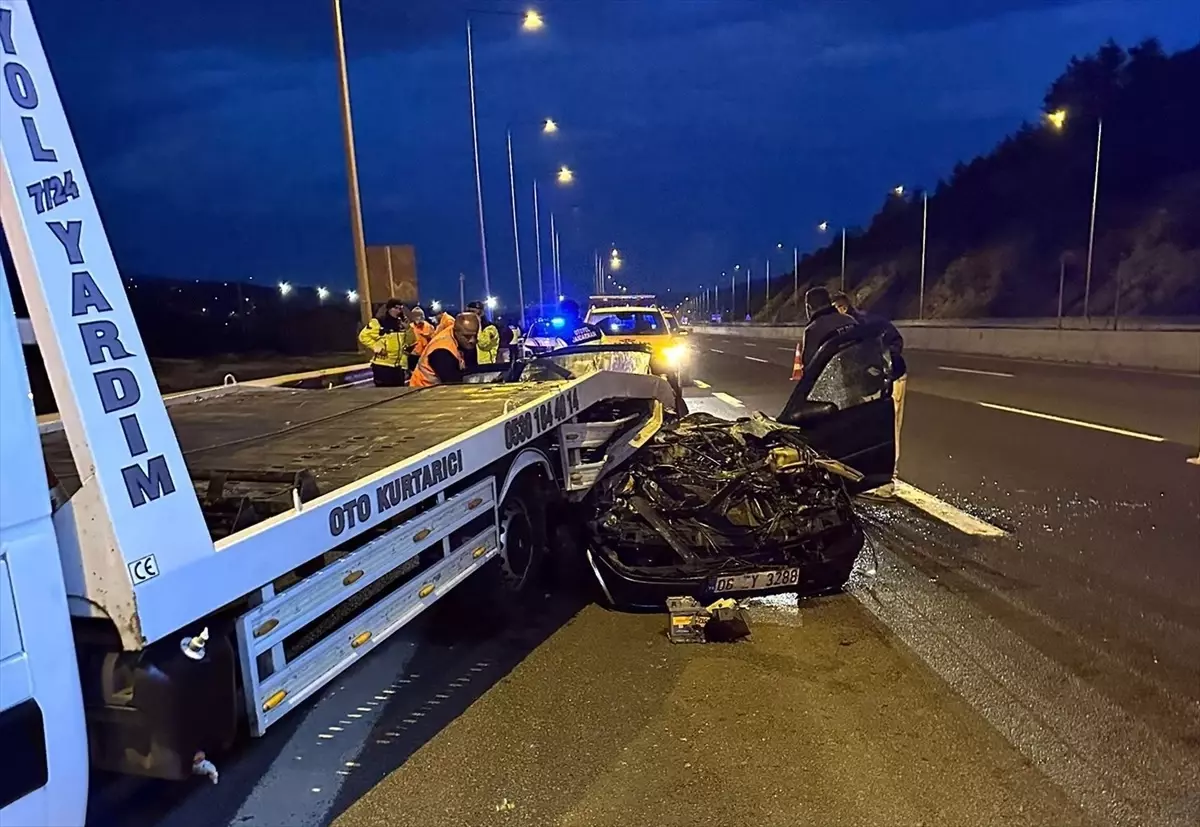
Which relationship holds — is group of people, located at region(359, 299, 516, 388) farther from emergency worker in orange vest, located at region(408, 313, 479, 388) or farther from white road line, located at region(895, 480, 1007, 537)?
white road line, located at region(895, 480, 1007, 537)

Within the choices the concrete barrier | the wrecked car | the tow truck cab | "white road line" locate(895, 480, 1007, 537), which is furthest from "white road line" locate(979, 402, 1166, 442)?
the tow truck cab

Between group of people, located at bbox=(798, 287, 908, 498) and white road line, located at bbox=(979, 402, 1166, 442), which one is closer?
group of people, located at bbox=(798, 287, 908, 498)

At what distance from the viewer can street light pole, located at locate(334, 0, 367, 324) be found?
15.0 m

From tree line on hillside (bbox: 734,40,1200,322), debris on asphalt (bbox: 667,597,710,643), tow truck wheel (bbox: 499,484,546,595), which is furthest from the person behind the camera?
tree line on hillside (bbox: 734,40,1200,322)

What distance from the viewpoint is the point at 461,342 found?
10.1 m

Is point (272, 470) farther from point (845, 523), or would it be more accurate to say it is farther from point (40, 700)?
point (845, 523)

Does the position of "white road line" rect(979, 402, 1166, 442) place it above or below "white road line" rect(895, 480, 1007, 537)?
below

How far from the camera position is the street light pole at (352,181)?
15.0 m

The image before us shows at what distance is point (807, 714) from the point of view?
4.15 meters

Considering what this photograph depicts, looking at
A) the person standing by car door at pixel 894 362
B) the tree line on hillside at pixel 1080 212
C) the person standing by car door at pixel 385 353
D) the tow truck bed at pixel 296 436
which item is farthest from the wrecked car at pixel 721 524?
the tree line on hillside at pixel 1080 212

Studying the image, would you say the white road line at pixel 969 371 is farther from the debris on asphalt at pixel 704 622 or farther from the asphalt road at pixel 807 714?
the debris on asphalt at pixel 704 622

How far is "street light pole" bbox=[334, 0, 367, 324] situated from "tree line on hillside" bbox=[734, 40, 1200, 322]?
43.8 m

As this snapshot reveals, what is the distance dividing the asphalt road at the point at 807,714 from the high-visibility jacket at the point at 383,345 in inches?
261

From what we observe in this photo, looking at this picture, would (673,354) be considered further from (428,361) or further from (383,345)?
(428,361)
